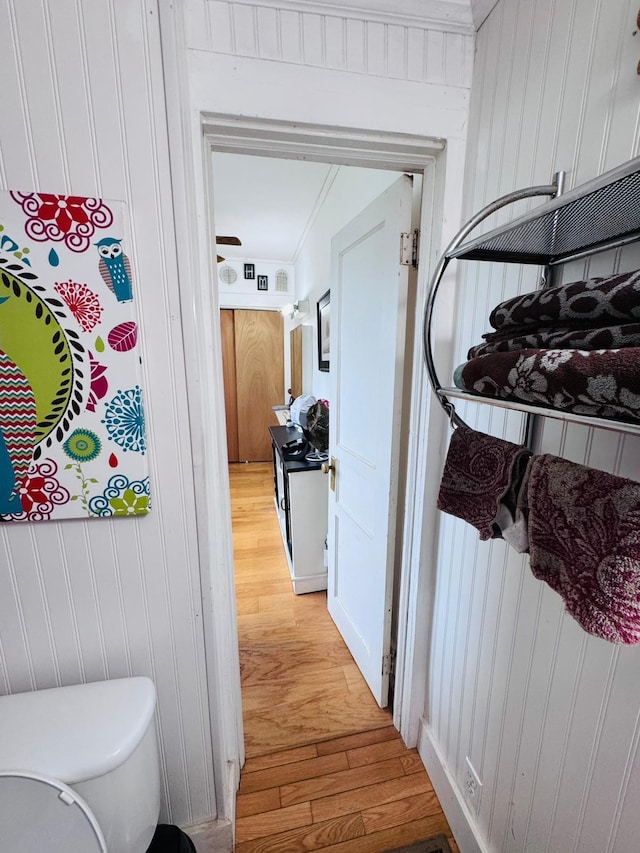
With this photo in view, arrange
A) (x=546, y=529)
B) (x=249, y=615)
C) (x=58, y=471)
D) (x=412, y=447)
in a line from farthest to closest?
(x=249, y=615)
(x=412, y=447)
(x=58, y=471)
(x=546, y=529)

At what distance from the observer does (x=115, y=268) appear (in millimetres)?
758

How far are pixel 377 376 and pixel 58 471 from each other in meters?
1.01

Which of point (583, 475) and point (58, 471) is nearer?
point (583, 475)

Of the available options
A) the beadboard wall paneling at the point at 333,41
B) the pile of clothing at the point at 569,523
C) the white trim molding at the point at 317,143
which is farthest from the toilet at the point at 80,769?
the beadboard wall paneling at the point at 333,41

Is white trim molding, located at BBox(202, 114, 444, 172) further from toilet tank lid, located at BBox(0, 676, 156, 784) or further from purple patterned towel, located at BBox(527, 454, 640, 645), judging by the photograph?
toilet tank lid, located at BBox(0, 676, 156, 784)

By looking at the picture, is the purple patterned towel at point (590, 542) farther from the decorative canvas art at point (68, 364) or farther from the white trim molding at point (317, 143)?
the white trim molding at point (317, 143)

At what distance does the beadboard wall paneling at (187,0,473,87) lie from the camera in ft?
2.67

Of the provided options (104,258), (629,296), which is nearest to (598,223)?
(629,296)

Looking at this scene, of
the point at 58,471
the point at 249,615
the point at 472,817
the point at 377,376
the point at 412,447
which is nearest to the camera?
the point at 58,471

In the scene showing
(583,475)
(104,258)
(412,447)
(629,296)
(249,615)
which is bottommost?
(249,615)

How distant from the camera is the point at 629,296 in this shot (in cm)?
43

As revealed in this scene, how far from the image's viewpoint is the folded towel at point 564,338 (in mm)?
422

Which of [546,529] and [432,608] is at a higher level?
[546,529]

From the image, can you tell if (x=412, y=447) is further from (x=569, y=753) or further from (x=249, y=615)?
(x=249, y=615)
